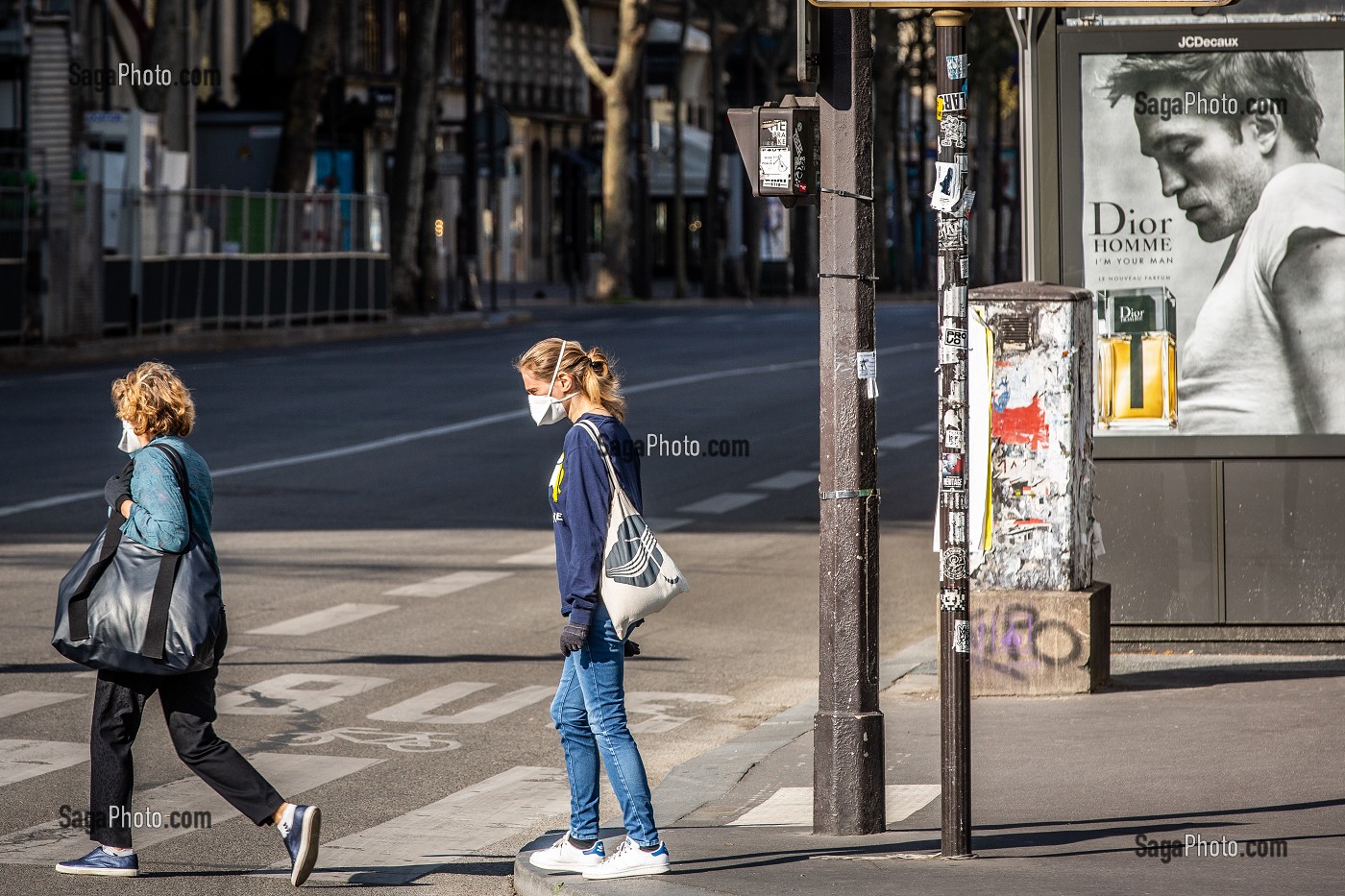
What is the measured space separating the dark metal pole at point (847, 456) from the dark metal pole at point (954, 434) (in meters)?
0.31

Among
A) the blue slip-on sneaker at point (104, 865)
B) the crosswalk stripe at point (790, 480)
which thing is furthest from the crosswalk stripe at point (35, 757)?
the crosswalk stripe at point (790, 480)

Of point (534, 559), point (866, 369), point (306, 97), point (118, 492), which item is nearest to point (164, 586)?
point (118, 492)

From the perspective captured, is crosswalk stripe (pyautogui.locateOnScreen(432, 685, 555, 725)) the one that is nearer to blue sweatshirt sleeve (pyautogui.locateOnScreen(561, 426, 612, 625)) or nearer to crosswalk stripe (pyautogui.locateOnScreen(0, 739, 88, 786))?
crosswalk stripe (pyautogui.locateOnScreen(0, 739, 88, 786))

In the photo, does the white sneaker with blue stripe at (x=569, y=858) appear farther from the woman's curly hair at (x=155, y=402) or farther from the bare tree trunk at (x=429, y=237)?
the bare tree trunk at (x=429, y=237)

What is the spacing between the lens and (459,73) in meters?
61.9

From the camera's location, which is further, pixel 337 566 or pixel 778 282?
pixel 778 282

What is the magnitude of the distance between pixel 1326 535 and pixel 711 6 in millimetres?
49279

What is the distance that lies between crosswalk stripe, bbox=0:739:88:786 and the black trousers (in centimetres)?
129

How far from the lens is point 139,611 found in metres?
5.78

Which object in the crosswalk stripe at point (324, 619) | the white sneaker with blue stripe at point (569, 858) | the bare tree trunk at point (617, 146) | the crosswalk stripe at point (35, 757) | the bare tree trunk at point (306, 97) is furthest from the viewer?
the bare tree trunk at point (617, 146)

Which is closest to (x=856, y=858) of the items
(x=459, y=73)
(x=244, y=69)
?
(x=244, y=69)

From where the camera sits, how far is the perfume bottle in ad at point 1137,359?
9.23 m

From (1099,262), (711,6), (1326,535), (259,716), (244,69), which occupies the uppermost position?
(711,6)

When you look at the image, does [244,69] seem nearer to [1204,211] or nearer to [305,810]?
[1204,211]
